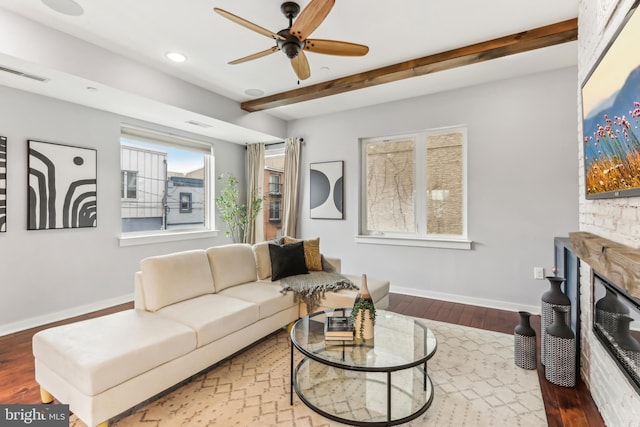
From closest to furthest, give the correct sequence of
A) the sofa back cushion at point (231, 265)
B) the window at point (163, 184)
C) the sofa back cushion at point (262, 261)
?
1. the sofa back cushion at point (231, 265)
2. the sofa back cushion at point (262, 261)
3. the window at point (163, 184)

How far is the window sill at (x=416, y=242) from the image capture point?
4.01m

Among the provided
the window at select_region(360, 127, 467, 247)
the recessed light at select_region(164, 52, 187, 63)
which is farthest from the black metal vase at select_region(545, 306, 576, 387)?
the recessed light at select_region(164, 52, 187, 63)

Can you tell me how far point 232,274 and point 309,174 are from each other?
2576mm

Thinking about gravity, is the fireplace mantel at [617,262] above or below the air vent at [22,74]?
below

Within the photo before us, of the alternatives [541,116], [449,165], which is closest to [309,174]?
[449,165]

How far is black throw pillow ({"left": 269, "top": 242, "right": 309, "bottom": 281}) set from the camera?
3410mm

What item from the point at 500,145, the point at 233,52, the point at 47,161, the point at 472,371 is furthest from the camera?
the point at 500,145

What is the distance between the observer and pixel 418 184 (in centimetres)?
441

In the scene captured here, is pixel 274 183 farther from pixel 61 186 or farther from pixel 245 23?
pixel 245 23

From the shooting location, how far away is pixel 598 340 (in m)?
1.86

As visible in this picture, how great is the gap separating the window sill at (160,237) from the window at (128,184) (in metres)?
0.53

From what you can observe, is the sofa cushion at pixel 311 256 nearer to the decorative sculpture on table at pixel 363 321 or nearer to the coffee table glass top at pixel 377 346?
the coffee table glass top at pixel 377 346

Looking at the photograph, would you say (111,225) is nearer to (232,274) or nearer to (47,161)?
(47,161)

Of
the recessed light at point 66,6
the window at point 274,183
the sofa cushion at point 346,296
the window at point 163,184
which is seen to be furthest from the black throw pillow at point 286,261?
the recessed light at point 66,6
